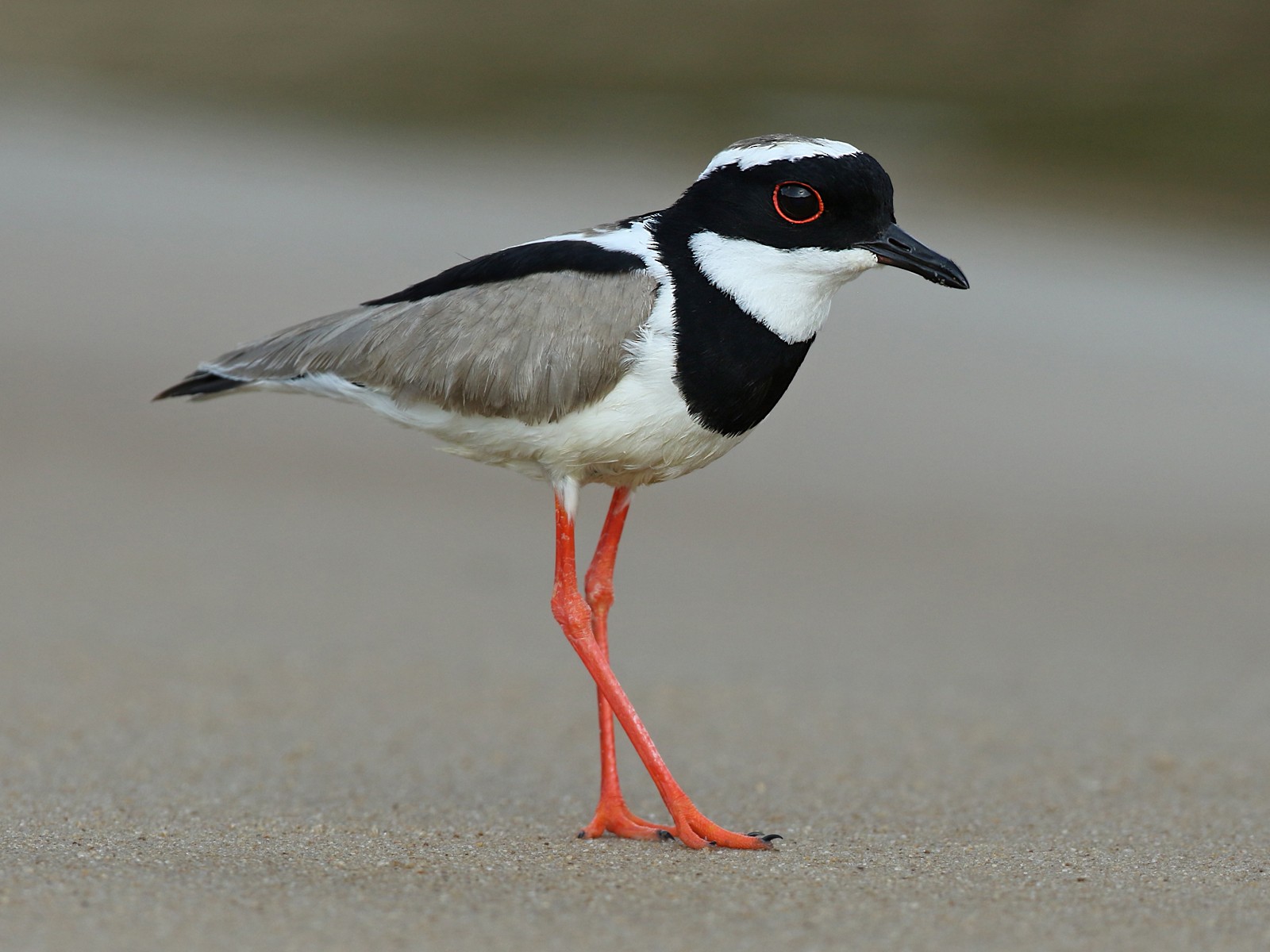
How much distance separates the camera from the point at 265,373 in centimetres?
483

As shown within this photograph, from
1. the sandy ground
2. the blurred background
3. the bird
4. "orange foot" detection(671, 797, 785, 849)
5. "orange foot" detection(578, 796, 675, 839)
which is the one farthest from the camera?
the blurred background

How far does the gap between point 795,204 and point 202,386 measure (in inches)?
87.3

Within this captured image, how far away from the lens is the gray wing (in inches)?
166

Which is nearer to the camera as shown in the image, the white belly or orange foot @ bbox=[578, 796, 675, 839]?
the white belly

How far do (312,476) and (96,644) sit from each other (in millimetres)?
2730

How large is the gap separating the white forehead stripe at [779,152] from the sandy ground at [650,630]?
207 centimetres

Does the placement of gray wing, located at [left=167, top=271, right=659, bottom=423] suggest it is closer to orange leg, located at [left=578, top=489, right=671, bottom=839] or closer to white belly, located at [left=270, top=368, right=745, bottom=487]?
white belly, located at [left=270, top=368, right=745, bottom=487]

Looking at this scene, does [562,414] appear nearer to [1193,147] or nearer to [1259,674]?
[1259,674]

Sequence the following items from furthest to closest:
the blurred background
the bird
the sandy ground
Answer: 1. the blurred background
2. the bird
3. the sandy ground

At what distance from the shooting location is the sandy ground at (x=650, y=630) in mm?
3779

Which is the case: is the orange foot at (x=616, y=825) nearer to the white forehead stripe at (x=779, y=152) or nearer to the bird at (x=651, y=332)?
the bird at (x=651, y=332)

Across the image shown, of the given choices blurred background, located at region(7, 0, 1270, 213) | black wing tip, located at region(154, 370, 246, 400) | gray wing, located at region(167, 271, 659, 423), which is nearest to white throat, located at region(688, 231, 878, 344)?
gray wing, located at region(167, 271, 659, 423)

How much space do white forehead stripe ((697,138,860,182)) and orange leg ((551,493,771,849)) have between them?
1.19 m

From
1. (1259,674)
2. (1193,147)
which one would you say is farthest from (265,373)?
(1193,147)
